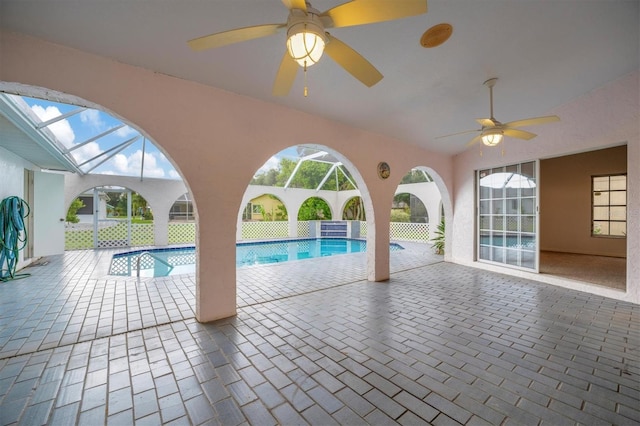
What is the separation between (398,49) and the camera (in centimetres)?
282

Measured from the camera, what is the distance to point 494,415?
1.67 meters

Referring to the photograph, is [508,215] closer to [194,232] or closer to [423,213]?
[423,213]

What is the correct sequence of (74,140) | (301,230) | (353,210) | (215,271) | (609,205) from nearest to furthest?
(215,271) < (74,140) < (609,205) < (301,230) < (353,210)

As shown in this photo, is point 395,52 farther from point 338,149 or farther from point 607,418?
point 607,418

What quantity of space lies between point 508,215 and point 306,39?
577 centimetres

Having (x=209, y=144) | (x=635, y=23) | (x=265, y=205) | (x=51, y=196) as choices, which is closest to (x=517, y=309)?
(x=635, y=23)

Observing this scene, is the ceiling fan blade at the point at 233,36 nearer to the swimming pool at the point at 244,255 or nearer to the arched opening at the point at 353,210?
the swimming pool at the point at 244,255

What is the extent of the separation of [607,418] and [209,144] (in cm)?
402

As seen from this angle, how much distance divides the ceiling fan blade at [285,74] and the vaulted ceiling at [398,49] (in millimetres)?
647

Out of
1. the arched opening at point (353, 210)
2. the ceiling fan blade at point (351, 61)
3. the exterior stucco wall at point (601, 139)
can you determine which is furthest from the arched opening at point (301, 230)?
the exterior stucco wall at point (601, 139)

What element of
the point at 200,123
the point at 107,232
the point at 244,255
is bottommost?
the point at 244,255

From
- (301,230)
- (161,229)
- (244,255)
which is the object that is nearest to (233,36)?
(244,255)

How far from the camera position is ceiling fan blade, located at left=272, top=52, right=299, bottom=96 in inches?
73.3

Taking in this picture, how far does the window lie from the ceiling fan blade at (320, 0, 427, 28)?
9.06 m
